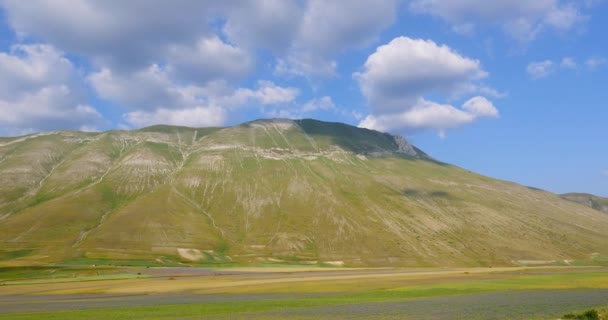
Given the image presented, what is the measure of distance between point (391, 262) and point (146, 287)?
410 feet

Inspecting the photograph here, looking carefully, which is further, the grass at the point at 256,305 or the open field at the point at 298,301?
the grass at the point at 256,305

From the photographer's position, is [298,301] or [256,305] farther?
[298,301]

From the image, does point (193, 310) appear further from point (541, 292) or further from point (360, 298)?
point (541, 292)

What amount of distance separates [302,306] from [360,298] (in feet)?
37.8

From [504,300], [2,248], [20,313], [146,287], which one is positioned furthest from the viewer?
[2,248]

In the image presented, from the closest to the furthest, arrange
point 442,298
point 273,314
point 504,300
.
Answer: point 273,314
point 504,300
point 442,298

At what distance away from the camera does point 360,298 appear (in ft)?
221

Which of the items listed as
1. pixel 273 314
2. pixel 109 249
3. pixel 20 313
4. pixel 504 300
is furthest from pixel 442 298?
pixel 109 249

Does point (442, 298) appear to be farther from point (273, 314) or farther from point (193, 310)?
point (193, 310)

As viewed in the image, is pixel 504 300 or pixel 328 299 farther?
pixel 328 299

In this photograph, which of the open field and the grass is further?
the grass

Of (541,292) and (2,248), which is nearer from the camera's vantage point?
(541,292)

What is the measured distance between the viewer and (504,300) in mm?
61750

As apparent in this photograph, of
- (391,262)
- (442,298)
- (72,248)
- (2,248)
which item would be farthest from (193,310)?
(2,248)
